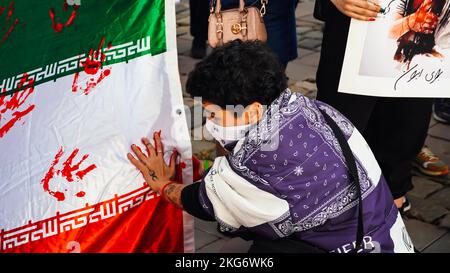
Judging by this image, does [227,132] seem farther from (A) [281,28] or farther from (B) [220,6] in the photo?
(A) [281,28]

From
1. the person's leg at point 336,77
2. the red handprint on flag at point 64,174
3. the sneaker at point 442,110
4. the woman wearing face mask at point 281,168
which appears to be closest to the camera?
the woman wearing face mask at point 281,168

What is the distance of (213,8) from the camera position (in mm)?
2902

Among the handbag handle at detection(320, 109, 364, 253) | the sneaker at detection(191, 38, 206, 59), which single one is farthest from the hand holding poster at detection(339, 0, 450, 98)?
the sneaker at detection(191, 38, 206, 59)

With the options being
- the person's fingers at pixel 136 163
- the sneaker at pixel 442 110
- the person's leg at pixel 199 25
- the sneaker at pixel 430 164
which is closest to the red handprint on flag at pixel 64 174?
the person's fingers at pixel 136 163

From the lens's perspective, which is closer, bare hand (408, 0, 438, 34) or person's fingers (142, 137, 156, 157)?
person's fingers (142, 137, 156, 157)

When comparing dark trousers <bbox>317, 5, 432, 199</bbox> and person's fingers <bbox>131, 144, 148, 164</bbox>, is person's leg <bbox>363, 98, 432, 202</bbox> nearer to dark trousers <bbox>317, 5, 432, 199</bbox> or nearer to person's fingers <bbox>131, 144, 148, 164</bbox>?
dark trousers <bbox>317, 5, 432, 199</bbox>

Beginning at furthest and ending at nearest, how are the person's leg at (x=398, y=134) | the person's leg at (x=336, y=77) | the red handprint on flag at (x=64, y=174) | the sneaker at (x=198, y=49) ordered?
the sneaker at (x=198, y=49) → the person's leg at (x=398, y=134) → the person's leg at (x=336, y=77) → the red handprint on flag at (x=64, y=174)

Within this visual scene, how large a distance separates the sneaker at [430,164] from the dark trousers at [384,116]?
501 mm

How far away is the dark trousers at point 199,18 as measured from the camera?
16.3ft

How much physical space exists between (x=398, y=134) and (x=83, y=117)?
1.31 m

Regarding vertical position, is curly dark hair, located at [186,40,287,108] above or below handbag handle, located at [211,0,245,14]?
below

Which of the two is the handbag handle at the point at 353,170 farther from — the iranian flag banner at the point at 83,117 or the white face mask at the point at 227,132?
the iranian flag banner at the point at 83,117

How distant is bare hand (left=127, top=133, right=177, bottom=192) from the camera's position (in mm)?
2412

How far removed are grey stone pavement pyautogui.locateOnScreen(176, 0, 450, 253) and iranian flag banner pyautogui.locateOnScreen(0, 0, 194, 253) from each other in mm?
553
